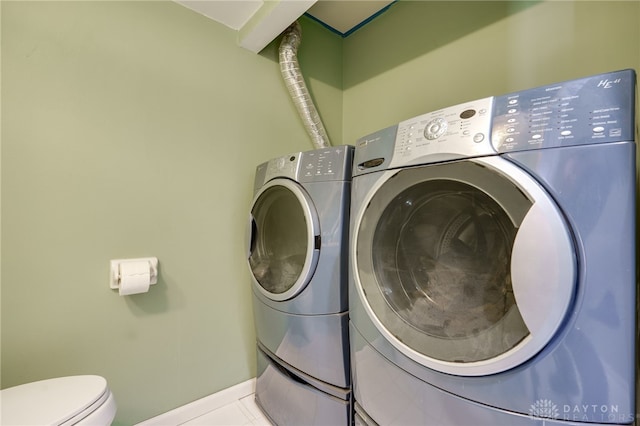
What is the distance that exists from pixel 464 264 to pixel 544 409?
331mm

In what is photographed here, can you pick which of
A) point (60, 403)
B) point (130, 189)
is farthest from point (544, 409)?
point (130, 189)

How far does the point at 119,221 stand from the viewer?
3.94ft

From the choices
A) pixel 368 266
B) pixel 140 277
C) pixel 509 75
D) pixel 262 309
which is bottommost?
pixel 262 309

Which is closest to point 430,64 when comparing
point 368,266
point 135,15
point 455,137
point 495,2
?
point 495,2

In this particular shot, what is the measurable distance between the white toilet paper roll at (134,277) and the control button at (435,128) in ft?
3.90

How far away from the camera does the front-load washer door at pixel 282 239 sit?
42.7 inches

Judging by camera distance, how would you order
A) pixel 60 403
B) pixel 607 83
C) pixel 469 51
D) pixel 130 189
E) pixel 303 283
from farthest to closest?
pixel 469 51
pixel 130 189
pixel 303 283
pixel 60 403
pixel 607 83

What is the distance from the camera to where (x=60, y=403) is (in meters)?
0.83

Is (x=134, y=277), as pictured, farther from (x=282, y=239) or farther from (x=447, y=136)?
(x=447, y=136)

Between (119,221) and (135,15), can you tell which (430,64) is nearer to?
(135,15)

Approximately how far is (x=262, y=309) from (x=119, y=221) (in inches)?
28.8

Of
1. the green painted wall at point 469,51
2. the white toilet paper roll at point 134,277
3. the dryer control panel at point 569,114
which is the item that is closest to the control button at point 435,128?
the dryer control panel at point 569,114

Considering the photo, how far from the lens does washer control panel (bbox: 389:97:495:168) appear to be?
672 millimetres

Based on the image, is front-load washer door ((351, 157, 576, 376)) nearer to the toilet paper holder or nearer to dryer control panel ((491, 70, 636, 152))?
dryer control panel ((491, 70, 636, 152))
